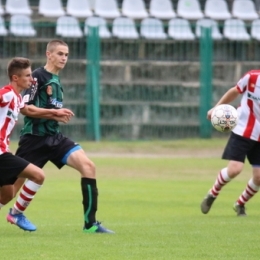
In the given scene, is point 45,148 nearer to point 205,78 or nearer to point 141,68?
point 141,68

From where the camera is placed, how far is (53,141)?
355 inches

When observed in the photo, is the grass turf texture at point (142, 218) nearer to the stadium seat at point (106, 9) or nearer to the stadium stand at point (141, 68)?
the stadium stand at point (141, 68)

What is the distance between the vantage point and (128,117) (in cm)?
2277

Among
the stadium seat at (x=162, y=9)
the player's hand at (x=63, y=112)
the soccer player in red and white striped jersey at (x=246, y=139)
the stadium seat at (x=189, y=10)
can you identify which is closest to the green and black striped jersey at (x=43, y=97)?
the player's hand at (x=63, y=112)

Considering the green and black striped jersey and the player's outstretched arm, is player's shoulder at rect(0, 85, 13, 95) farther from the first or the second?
the green and black striped jersey

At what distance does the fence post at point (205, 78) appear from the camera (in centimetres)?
2314

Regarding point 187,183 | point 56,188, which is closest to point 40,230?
point 56,188

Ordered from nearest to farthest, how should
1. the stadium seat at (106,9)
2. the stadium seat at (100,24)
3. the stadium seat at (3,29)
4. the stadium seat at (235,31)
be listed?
the stadium seat at (3,29) < the stadium seat at (100,24) < the stadium seat at (235,31) < the stadium seat at (106,9)

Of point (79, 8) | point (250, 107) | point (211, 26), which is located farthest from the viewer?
point (79, 8)

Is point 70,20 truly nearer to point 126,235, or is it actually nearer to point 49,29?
point 49,29

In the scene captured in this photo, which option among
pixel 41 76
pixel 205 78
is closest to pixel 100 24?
pixel 205 78

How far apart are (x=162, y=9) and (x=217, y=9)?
1679 millimetres

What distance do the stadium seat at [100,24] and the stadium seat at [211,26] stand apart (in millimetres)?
2490

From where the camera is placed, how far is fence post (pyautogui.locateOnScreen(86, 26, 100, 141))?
22.6m
